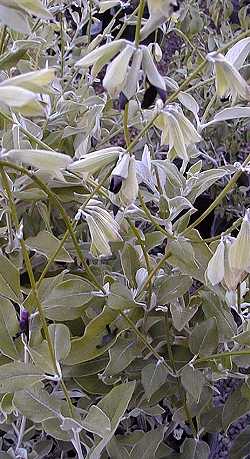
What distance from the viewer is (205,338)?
80cm

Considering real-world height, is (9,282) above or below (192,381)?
above

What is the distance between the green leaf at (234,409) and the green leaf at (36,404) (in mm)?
246

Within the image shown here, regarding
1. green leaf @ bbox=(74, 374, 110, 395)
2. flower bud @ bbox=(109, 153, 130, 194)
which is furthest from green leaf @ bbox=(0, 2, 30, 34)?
green leaf @ bbox=(74, 374, 110, 395)

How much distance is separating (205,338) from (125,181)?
0.98 ft

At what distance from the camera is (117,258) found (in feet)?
3.19

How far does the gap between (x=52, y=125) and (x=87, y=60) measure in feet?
1.65

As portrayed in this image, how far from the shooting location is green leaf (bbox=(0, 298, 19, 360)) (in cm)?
74

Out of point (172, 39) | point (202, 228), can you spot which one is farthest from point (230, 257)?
point (172, 39)

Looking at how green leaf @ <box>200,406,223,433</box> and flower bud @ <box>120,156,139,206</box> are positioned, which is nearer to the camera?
flower bud @ <box>120,156,139,206</box>

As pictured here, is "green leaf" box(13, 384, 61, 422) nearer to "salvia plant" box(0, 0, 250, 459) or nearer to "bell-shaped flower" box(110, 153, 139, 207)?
"salvia plant" box(0, 0, 250, 459)

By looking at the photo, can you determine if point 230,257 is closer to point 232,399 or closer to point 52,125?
point 232,399

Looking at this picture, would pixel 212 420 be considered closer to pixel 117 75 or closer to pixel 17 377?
pixel 17 377

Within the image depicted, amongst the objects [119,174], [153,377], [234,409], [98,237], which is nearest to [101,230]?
[98,237]

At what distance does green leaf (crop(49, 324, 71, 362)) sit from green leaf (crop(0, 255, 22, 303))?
0.05 meters
